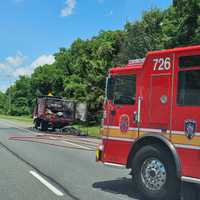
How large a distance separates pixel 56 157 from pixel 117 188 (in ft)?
19.2

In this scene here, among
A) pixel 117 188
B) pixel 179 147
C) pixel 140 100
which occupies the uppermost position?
pixel 140 100

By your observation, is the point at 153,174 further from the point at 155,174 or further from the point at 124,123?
the point at 124,123

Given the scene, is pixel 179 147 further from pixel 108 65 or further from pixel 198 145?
pixel 108 65

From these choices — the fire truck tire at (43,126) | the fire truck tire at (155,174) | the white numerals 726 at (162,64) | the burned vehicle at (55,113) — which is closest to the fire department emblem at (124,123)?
the fire truck tire at (155,174)

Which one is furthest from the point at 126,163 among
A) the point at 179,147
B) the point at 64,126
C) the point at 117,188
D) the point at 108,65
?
the point at 108,65

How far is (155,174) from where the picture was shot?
847 cm

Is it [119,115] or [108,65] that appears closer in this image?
[119,115]

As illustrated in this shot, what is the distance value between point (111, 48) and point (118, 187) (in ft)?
143

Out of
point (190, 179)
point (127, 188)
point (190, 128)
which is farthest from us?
point (127, 188)

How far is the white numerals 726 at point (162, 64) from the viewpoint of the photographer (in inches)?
332

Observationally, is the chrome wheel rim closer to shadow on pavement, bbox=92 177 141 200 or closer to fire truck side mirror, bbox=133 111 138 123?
shadow on pavement, bbox=92 177 141 200

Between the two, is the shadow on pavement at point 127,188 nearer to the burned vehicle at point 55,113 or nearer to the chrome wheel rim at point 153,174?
the chrome wheel rim at point 153,174

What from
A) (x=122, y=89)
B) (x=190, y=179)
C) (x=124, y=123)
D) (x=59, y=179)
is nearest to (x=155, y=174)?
(x=190, y=179)

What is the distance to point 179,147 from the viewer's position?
8.01 meters
